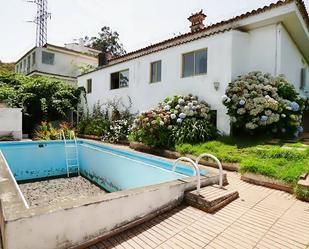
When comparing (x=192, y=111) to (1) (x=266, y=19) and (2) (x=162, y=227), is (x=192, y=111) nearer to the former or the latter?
(1) (x=266, y=19)

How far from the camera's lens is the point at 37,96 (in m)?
18.6

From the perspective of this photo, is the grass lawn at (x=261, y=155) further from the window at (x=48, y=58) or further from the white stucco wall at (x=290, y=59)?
the window at (x=48, y=58)

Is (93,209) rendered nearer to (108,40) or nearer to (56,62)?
(56,62)

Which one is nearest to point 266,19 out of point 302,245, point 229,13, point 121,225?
point 229,13

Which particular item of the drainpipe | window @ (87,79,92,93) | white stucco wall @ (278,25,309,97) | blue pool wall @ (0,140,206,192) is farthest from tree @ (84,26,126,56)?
the drainpipe

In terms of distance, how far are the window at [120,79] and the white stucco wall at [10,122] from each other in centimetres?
608

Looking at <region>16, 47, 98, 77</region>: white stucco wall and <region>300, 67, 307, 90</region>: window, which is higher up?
<region>16, 47, 98, 77</region>: white stucco wall

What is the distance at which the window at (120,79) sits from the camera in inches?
634

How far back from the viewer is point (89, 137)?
16328 mm

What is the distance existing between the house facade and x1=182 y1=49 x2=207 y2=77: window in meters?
17.3

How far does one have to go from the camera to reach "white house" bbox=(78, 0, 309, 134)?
10258 millimetres

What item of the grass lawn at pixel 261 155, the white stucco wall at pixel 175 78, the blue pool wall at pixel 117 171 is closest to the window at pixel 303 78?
the white stucco wall at pixel 175 78

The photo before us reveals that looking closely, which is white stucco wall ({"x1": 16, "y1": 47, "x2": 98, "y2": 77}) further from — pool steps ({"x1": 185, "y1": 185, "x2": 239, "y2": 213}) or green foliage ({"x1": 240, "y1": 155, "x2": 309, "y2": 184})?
pool steps ({"x1": 185, "y1": 185, "x2": 239, "y2": 213})

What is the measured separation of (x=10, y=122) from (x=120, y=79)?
695cm
